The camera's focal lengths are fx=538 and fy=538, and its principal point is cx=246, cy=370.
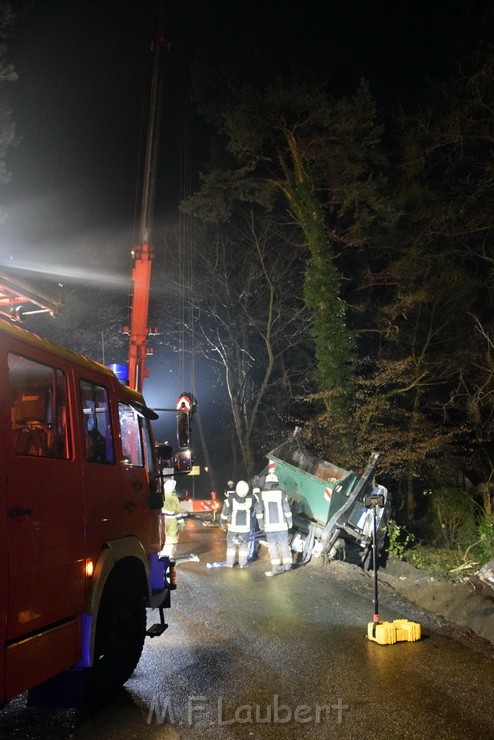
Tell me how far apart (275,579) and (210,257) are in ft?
A: 49.7

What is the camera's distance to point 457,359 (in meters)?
16.0

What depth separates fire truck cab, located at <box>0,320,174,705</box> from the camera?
285 cm

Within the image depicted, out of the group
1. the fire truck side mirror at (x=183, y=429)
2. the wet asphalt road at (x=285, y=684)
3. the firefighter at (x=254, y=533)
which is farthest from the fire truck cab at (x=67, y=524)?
the firefighter at (x=254, y=533)

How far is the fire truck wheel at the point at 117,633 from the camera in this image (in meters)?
3.87

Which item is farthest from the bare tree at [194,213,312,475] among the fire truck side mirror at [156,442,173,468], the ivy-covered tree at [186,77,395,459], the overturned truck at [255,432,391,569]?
the fire truck side mirror at [156,442,173,468]

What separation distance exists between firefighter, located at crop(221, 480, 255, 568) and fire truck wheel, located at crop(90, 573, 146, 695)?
5461 mm

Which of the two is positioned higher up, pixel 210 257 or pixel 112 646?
pixel 210 257

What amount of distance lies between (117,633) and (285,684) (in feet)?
5.12

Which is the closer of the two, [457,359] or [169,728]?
[169,728]

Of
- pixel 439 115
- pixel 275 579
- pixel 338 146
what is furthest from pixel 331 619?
pixel 338 146

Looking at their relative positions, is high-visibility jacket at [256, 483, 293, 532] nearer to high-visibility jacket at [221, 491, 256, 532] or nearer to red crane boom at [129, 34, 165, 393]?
high-visibility jacket at [221, 491, 256, 532]

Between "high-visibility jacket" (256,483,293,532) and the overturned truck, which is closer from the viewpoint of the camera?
"high-visibility jacket" (256,483,293,532)

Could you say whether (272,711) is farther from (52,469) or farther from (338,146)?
(338,146)

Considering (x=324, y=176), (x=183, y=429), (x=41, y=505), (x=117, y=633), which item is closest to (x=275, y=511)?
(x=183, y=429)
